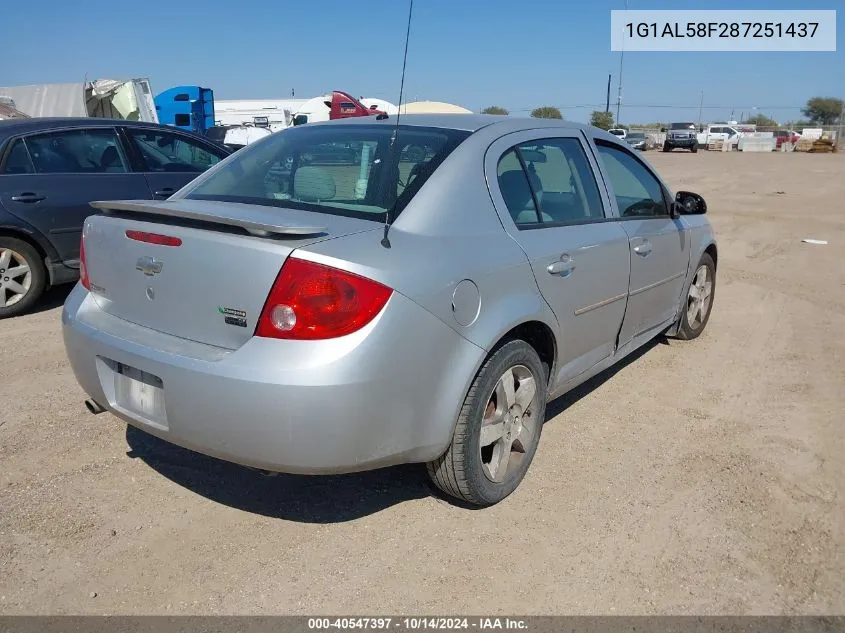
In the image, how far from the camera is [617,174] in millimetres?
4078

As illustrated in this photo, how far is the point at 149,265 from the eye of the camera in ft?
8.66

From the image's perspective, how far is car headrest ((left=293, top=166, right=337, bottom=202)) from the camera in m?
2.97

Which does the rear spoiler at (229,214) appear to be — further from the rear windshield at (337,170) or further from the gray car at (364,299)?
the rear windshield at (337,170)

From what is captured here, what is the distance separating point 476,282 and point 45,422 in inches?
102

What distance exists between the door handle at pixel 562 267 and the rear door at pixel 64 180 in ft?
14.6

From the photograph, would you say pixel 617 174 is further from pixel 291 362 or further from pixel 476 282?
pixel 291 362

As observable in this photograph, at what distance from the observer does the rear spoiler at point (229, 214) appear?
2.33m

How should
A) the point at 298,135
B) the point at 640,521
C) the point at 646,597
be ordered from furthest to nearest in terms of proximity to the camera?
the point at 298,135
the point at 640,521
the point at 646,597

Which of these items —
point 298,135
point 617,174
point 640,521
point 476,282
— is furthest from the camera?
point 617,174

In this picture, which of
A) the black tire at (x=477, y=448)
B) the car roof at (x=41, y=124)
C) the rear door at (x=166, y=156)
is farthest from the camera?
the rear door at (x=166, y=156)

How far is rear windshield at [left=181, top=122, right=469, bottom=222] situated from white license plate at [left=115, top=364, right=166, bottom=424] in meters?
0.86

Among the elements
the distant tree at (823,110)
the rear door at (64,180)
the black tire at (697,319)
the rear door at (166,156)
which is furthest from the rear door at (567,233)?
the distant tree at (823,110)

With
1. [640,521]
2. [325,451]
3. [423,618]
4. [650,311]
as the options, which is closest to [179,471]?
[325,451]

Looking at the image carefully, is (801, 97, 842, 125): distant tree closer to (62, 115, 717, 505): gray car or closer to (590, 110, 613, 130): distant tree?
(590, 110, 613, 130): distant tree
